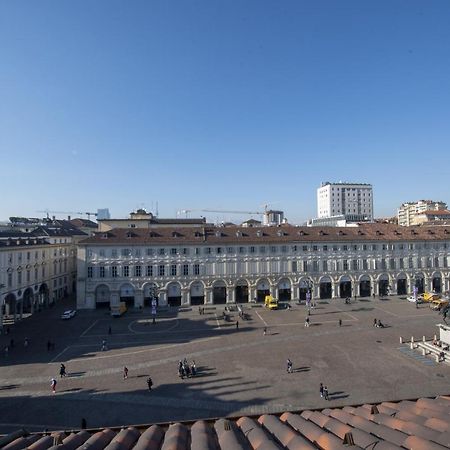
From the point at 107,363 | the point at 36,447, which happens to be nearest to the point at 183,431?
the point at 36,447

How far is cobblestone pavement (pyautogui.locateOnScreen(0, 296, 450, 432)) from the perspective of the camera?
25547 millimetres

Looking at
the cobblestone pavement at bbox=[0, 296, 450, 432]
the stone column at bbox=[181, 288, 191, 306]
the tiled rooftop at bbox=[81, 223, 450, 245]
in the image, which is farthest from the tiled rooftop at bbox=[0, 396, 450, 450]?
the tiled rooftop at bbox=[81, 223, 450, 245]

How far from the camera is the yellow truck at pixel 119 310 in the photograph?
55.8 meters

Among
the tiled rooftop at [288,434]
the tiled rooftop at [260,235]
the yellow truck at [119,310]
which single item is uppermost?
the tiled rooftop at [260,235]

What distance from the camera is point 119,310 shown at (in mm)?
56500

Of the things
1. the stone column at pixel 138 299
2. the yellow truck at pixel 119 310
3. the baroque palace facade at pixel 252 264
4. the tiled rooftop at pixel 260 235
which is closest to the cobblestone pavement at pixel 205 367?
the yellow truck at pixel 119 310

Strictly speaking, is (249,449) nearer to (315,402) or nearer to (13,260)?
(315,402)

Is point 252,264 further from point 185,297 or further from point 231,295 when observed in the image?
point 185,297

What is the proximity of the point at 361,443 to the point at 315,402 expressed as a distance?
18703 millimetres

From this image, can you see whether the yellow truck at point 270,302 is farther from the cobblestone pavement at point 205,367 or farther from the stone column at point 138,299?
the stone column at point 138,299

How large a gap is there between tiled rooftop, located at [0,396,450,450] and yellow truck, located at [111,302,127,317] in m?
46.5

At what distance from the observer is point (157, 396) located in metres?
27.7

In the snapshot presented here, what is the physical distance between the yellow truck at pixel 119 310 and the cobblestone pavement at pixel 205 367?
2.08 metres

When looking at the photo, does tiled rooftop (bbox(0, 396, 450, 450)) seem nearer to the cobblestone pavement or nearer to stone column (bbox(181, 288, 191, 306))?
the cobblestone pavement
